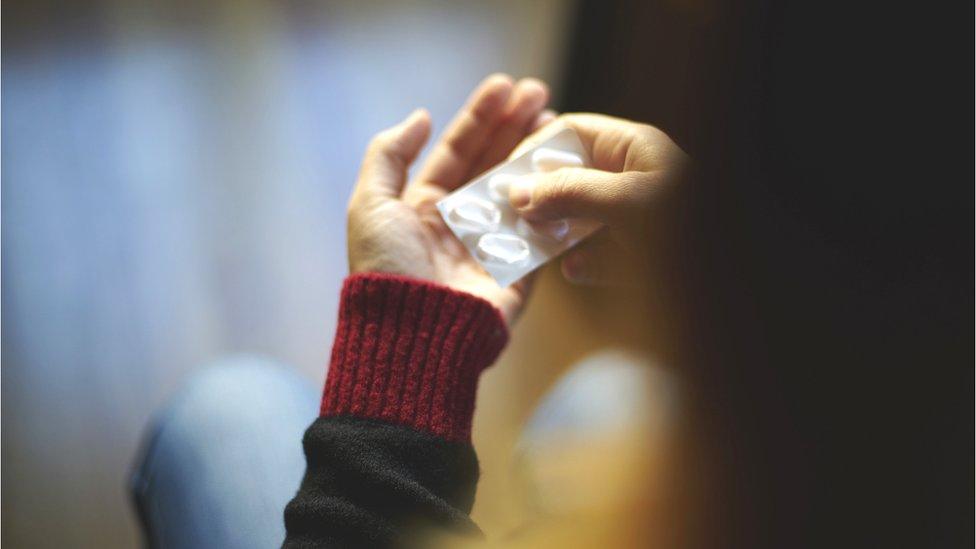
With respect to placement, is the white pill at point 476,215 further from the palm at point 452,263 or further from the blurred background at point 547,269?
the blurred background at point 547,269

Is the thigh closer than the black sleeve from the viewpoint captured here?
No

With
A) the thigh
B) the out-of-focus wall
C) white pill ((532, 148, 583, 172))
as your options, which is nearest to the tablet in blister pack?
white pill ((532, 148, 583, 172))

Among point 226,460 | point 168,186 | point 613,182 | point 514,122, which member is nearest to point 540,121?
point 514,122

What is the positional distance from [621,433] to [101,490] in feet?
2.28

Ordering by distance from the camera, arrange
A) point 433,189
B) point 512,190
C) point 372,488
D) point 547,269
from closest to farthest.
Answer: point 372,488, point 512,190, point 433,189, point 547,269

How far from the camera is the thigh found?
1.87 feet

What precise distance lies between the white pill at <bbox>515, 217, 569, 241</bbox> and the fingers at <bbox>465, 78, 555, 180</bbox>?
0.50 ft

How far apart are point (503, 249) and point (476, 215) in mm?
41

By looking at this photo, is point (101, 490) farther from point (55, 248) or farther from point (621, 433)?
point (621, 433)

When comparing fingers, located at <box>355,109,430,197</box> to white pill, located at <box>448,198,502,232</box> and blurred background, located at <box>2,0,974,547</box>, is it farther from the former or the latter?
blurred background, located at <box>2,0,974,547</box>

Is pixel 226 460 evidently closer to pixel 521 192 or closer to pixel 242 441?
pixel 242 441

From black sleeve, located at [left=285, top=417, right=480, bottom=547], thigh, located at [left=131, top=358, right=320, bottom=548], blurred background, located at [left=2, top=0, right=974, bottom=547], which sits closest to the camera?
blurred background, located at [left=2, top=0, right=974, bottom=547]

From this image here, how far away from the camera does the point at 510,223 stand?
1.99 feet

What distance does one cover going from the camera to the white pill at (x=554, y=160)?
603mm
